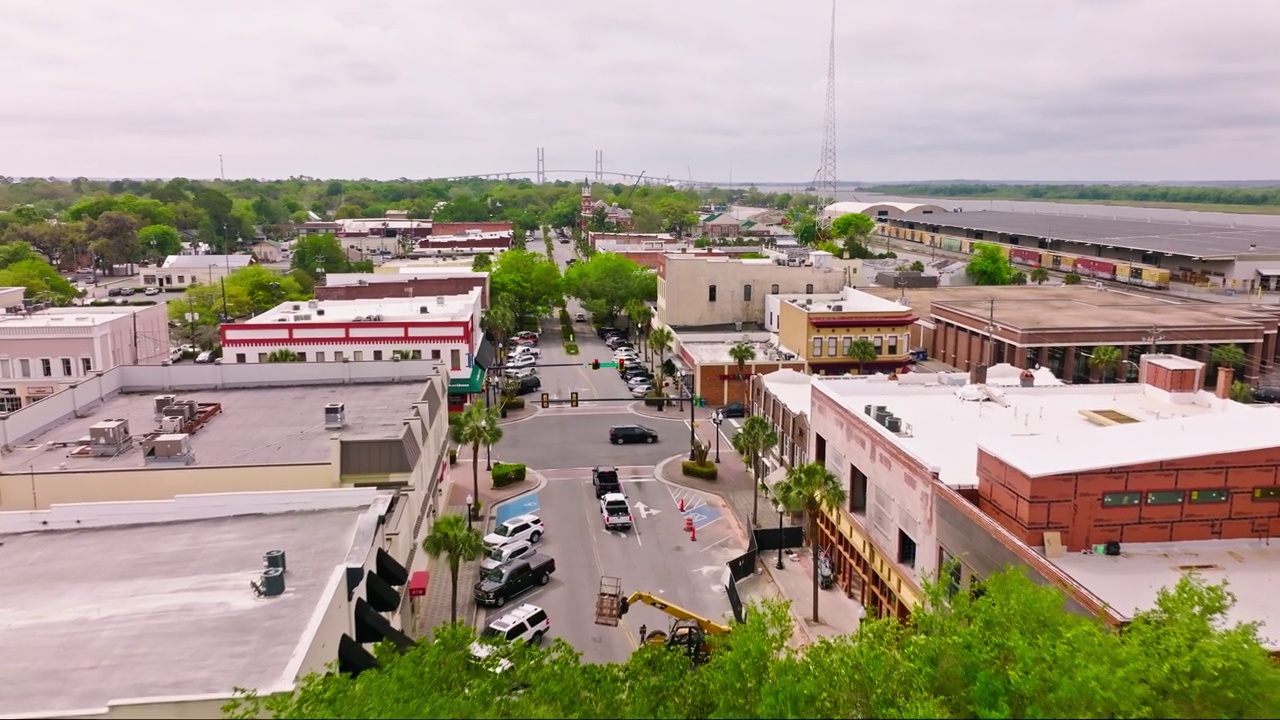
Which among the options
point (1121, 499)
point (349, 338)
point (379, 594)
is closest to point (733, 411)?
point (349, 338)

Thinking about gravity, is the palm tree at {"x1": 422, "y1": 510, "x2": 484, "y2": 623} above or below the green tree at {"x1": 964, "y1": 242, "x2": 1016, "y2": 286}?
below

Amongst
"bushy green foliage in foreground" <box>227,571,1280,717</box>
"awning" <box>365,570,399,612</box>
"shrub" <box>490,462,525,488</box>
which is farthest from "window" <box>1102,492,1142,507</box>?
"shrub" <box>490,462,525,488</box>

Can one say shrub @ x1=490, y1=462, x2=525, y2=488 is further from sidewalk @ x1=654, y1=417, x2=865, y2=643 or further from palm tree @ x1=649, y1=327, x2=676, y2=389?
palm tree @ x1=649, y1=327, x2=676, y2=389

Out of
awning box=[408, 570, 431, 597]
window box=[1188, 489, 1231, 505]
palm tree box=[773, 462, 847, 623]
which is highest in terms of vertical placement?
window box=[1188, 489, 1231, 505]

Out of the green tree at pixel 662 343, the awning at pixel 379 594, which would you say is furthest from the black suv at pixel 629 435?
the awning at pixel 379 594

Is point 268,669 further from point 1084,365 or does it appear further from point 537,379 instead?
point 1084,365

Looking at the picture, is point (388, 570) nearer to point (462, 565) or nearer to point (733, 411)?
point (462, 565)

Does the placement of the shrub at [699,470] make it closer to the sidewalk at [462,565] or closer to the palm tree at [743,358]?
the sidewalk at [462,565]
